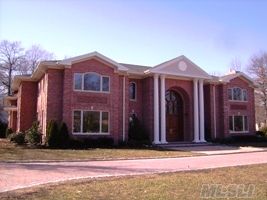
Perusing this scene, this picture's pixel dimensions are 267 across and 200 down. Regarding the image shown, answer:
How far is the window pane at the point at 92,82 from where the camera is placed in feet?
89.0

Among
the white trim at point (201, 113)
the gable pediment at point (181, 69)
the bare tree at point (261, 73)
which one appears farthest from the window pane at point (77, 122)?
the bare tree at point (261, 73)

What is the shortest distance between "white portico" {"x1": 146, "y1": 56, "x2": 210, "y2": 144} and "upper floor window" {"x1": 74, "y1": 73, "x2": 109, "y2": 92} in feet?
13.7

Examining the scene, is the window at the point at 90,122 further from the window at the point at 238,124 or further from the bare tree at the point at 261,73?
the bare tree at the point at 261,73

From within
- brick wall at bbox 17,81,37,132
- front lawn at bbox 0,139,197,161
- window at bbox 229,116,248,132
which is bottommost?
front lawn at bbox 0,139,197,161

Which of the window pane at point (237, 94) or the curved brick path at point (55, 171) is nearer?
the curved brick path at point (55, 171)

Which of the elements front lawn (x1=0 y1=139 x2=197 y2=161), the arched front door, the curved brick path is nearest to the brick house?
the arched front door

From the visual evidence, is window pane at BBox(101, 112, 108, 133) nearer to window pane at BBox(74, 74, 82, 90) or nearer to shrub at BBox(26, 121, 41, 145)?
window pane at BBox(74, 74, 82, 90)

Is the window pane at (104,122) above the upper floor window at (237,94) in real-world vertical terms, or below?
below

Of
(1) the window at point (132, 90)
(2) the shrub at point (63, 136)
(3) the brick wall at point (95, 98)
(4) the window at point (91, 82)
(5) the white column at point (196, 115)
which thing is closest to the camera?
(2) the shrub at point (63, 136)

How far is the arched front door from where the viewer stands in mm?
33047

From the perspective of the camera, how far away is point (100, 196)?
28.6 feet

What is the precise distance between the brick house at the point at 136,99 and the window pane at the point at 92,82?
0.08 meters

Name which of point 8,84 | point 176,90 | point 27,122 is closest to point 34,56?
point 8,84

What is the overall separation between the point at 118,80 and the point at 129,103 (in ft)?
9.64
